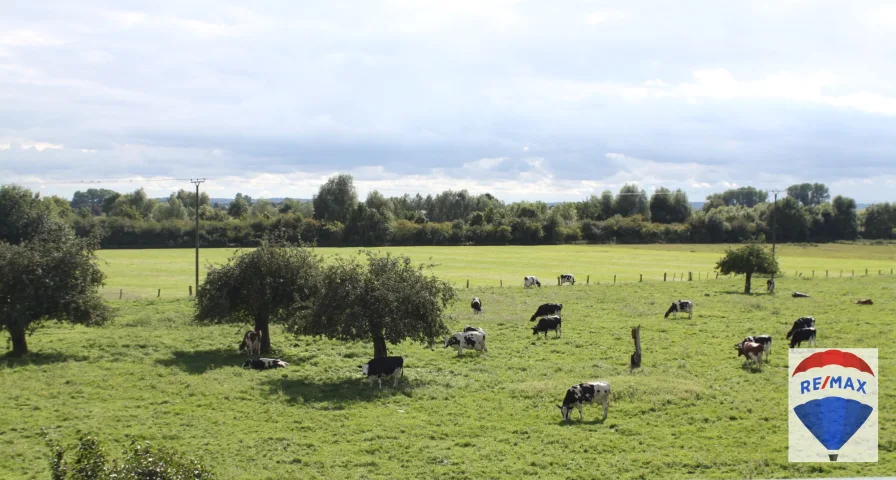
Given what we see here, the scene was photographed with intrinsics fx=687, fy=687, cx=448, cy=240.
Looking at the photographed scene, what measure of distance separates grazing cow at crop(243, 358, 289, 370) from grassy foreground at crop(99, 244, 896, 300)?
3089cm

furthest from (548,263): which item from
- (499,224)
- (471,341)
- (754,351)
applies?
(754,351)

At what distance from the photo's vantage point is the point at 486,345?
34.0 metres

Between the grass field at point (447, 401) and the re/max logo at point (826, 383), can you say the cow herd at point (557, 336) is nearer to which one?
the grass field at point (447, 401)

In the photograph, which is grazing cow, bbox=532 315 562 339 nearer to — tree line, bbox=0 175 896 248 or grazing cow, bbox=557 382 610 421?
grazing cow, bbox=557 382 610 421

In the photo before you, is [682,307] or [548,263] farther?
[548,263]

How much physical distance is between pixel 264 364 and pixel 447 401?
970 centimetres

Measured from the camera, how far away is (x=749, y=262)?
6094cm

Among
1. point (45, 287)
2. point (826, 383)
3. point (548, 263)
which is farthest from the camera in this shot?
point (548, 263)

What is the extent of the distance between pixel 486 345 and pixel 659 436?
1543 cm

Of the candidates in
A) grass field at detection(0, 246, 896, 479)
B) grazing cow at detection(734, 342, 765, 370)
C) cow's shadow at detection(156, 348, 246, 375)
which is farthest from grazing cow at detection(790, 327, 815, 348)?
cow's shadow at detection(156, 348, 246, 375)

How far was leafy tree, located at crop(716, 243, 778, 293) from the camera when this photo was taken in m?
61.0

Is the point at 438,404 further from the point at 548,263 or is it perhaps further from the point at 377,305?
the point at 548,263

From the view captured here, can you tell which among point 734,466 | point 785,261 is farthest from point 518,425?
point 785,261

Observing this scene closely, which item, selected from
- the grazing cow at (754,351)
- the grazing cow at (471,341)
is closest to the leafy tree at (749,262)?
the grazing cow at (754,351)
